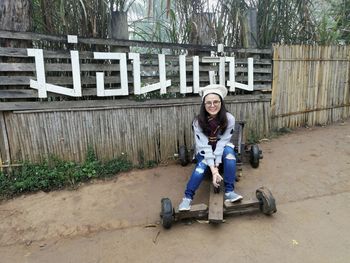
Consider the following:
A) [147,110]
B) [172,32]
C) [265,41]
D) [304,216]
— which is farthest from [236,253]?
[265,41]

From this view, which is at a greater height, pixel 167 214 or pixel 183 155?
pixel 183 155

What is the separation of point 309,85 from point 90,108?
430cm

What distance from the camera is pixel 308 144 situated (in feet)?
15.5

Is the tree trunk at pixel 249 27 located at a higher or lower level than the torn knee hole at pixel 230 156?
higher

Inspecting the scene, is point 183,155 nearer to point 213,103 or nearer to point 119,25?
point 213,103

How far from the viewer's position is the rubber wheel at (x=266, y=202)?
8.88ft

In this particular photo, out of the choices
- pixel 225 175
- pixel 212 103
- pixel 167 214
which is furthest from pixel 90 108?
pixel 225 175

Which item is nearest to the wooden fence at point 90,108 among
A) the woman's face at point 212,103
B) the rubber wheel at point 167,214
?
the woman's face at point 212,103

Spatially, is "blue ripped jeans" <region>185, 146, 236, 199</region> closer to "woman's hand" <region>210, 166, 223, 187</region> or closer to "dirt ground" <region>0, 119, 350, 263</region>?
"woman's hand" <region>210, 166, 223, 187</region>

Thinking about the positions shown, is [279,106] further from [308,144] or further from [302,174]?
[302,174]

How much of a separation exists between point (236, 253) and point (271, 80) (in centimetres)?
366

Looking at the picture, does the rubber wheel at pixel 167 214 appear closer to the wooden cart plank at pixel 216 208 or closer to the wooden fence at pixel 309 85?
the wooden cart plank at pixel 216 208

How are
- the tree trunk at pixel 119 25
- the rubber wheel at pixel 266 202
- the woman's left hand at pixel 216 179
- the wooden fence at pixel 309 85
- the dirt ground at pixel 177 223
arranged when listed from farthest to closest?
the wooden fence at pixel 309 85, the tree trunk at pixel 119 25, the woman's left hand at pixel 216 179, the rubber wheel at pixel 266 202, the dirt ground at pixel 177 223

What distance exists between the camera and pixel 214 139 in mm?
3252
